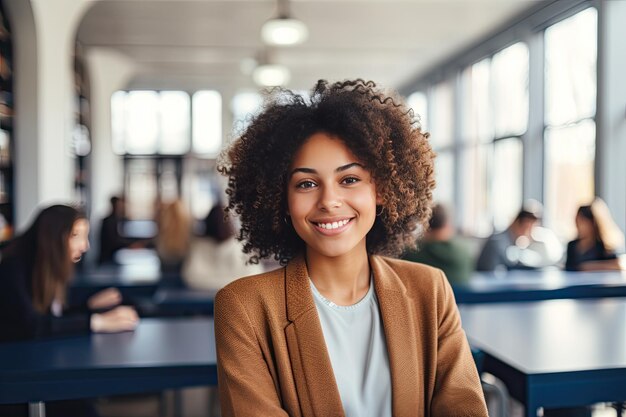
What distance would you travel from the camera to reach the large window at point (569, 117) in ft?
19.0

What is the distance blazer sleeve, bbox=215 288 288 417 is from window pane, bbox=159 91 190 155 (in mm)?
11679

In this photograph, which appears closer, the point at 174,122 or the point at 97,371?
the point at 97,371

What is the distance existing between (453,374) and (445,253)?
7.93 feet

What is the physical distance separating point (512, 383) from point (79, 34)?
7866 mm

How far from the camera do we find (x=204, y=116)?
12.8 m

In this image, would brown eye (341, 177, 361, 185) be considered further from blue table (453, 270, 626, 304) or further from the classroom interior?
blue table (453, 270, 626, 304)

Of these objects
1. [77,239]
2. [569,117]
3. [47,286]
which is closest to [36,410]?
[47,286]

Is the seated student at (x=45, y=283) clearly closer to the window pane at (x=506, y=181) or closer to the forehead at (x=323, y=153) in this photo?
the forehead at (x=323, y=153)

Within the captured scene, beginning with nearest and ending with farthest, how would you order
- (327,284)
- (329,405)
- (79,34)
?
(329,405) → (327,284) → (79,34)

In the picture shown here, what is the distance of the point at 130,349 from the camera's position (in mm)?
2201

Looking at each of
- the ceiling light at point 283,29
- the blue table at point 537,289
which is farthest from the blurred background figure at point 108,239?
the blue table at point 537,289

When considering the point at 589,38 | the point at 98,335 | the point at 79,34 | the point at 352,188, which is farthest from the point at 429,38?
the point at 352,188

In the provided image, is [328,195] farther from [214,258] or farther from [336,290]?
[214,258]

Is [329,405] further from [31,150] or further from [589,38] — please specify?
[589,38]
